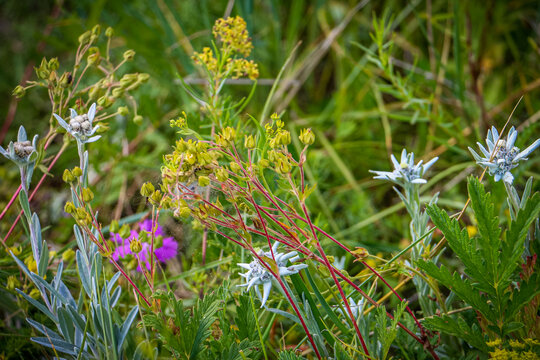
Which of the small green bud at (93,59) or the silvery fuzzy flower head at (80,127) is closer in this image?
the silvery fuzzy flower head at (80,127)

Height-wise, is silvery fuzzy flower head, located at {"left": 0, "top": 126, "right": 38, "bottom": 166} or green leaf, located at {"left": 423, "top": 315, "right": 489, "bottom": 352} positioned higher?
silvery fuzzy flower head, located at {"left": 0, "top": 126, "right": 38, "bottom": 166}

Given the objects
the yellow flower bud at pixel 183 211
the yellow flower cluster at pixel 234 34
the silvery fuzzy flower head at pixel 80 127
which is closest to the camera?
the yellow flower bud at pixel 183 211

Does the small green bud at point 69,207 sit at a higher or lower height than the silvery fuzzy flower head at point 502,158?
lower

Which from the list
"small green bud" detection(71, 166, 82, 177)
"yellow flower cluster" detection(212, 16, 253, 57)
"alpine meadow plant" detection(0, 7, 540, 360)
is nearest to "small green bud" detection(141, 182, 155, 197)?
"alpine meadow plant" detection(0, 7, 540, 360)

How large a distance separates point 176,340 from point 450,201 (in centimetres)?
89

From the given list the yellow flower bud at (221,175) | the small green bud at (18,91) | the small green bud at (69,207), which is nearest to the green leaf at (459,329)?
the yellow flower bud at (221,175)

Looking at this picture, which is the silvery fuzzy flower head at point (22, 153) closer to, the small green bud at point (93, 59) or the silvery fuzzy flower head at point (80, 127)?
the silvery fuzzy flower head at point (80, 127)

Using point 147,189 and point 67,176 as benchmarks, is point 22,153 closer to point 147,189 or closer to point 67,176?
point 67,176

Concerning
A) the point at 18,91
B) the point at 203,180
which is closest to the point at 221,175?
the point at 203,180

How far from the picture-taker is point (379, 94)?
1.61 metres

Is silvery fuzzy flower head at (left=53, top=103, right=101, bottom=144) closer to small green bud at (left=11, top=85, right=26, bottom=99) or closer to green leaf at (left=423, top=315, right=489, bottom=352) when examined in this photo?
small green bud at (left=11, top=85, right=26, bottom=99)

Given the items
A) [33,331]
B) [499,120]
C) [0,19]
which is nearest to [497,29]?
[499,120]

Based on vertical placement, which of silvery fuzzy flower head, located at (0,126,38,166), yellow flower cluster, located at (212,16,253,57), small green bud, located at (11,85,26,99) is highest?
yellow flower cluster, located at (212,16,253,57)

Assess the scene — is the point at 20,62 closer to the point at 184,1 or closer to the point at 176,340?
the point at 184,1
